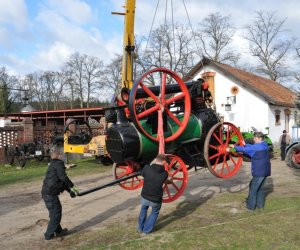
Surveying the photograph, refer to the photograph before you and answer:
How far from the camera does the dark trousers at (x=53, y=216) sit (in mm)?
7297

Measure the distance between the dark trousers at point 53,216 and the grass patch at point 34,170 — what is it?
21.9 feet

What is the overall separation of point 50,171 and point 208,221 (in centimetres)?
324

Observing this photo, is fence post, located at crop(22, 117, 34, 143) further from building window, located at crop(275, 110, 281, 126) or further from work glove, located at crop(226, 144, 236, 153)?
building window, located at crop(275, 110, 281, 126)

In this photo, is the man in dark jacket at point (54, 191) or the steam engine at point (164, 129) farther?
the steam engine at point (164, 129)

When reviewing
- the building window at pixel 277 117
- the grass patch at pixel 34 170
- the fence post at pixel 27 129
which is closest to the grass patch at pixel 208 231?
the grass patch at pixel 34 170

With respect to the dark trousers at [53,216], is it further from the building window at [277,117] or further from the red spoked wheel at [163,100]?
the building window at [277,117]

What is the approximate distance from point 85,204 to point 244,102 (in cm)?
2000

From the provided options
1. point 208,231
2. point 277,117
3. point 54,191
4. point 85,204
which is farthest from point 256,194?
point 277,117

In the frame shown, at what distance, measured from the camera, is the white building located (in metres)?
27.4

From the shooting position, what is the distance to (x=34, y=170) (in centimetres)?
1672

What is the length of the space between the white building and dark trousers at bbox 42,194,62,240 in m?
20.8

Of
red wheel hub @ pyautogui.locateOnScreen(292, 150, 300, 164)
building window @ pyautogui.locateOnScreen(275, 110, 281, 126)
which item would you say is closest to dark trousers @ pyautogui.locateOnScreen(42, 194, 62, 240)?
red wheel hub @ pyautogui.locateOnScreen(292, 150, 300, 164)

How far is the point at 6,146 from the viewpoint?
18703 millimetres

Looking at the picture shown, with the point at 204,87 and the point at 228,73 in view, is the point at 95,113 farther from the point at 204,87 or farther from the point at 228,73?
the point at 204,87
